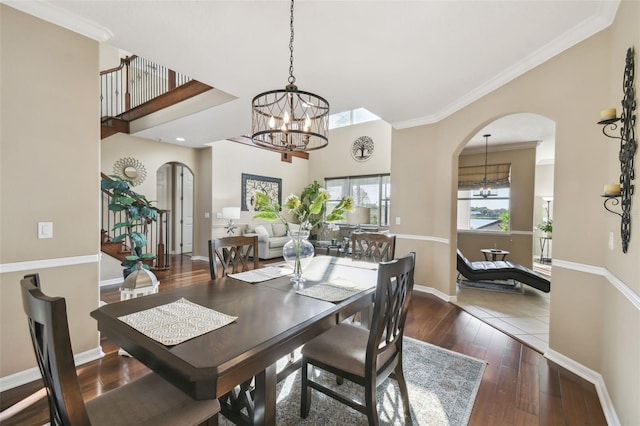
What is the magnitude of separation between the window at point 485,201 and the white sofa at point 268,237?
4.05 meters

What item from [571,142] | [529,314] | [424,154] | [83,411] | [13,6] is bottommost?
[529,314]

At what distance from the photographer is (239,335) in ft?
3.74

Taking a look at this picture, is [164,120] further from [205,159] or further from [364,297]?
[364,297]

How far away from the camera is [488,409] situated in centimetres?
180

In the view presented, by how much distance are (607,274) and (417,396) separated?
5.21 feet

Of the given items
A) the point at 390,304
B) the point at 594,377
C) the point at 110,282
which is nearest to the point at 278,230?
the point at 110,282

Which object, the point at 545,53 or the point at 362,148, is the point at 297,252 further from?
the point at 362,148

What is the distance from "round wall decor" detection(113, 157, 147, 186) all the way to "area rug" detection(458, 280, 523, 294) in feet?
21.0

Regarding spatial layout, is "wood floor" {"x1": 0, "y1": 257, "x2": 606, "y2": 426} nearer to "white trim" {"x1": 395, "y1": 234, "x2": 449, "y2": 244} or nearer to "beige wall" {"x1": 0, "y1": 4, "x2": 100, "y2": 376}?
"beige wall" {"x1": 0, "y1": 4, "x2": 100, "y2": 376}

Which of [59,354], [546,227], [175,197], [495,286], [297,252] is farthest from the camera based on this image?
[175,197]

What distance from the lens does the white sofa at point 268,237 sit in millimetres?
6516

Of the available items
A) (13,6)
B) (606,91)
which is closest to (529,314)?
(606,91)

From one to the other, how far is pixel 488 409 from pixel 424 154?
10.8ft

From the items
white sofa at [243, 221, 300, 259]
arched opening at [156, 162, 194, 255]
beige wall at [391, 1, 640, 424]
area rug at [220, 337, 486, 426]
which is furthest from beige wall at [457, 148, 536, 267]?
arched opening at [156, 162, 194, 255]
